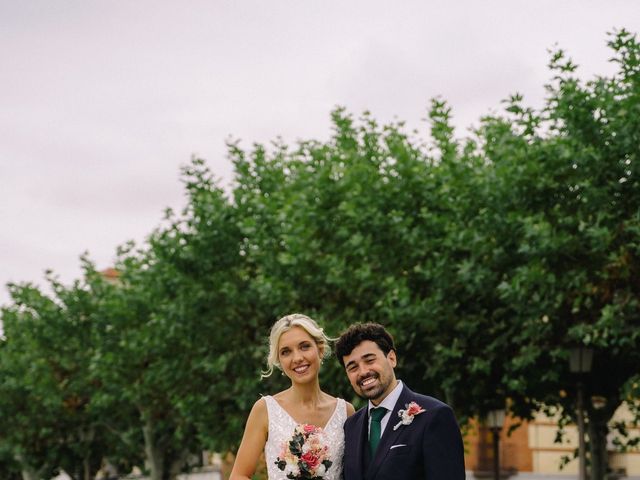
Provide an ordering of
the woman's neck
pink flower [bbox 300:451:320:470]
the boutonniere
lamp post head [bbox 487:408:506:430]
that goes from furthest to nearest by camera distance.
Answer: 1. lamp post head [bbox 487:408:506:430]
2. the woman's neck
3. pink flower [bbox 300:451:320:470]
4. the boutonniere

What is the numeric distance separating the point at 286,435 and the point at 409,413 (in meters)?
1.16

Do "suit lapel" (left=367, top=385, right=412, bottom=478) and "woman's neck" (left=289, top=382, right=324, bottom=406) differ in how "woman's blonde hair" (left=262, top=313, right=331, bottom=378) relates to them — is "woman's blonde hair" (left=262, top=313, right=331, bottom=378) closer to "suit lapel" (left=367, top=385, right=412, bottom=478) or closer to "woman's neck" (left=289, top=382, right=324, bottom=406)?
"woman's neck" (left=289, top=382, right=324, bottom=406)

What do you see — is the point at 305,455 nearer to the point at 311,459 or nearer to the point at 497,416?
the point at 311,459

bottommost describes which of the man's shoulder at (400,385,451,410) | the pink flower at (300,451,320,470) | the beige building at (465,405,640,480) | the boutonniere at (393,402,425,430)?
the pink flower at (300,451,320,470)

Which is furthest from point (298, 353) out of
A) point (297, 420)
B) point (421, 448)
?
point (421, 448)

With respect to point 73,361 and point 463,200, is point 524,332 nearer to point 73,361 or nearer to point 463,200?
point 463,200

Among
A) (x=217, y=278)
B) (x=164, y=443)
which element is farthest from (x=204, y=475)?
(x=217, y=278)

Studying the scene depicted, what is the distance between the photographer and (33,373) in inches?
1405

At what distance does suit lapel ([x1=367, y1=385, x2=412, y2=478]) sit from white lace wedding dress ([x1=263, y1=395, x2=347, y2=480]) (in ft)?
2.31

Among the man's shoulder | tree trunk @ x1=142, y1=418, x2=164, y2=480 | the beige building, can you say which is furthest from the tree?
the man's shoulder

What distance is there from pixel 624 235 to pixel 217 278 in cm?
991

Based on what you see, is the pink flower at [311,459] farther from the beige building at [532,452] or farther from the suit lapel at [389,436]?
the beige building at [532,452]

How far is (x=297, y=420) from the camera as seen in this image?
21.5ft

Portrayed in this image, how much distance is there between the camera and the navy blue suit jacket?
5.41 metres
